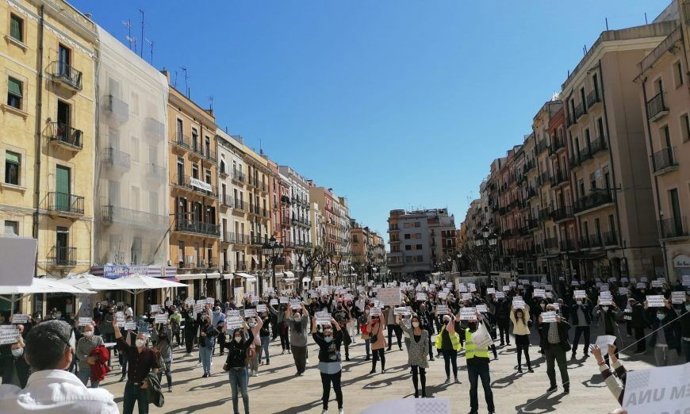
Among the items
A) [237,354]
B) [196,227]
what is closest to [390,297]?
[237,354]

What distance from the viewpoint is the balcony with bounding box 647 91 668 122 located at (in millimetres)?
26230

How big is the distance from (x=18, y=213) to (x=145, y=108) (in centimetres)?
1212

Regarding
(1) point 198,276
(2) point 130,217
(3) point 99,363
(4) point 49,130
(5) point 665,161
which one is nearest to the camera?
(3) point 99,363

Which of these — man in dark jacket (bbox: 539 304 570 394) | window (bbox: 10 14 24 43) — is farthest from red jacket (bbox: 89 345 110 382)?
window (bbox: 10 14 24 43)

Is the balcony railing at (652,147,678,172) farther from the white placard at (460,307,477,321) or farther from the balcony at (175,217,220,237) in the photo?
the balcony at (175,217,220,237)

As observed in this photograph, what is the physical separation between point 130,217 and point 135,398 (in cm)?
2311

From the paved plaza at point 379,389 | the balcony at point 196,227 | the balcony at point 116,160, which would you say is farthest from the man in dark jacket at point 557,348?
the balcony at point 196,227

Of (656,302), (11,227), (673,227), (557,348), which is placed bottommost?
(557,348)

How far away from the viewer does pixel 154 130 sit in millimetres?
33312

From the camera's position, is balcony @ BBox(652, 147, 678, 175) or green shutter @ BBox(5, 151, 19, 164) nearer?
green shutter @ BBox(5, 151, 19, 164)

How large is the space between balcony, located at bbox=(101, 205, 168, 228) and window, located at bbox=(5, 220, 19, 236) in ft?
18.1

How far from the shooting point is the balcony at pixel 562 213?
40281mm

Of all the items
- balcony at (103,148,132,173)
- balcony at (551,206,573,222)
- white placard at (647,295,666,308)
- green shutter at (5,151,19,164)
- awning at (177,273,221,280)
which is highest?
balcony at (103,148,132,173)

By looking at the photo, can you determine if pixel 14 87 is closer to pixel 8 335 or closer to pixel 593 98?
pixel 8 335
